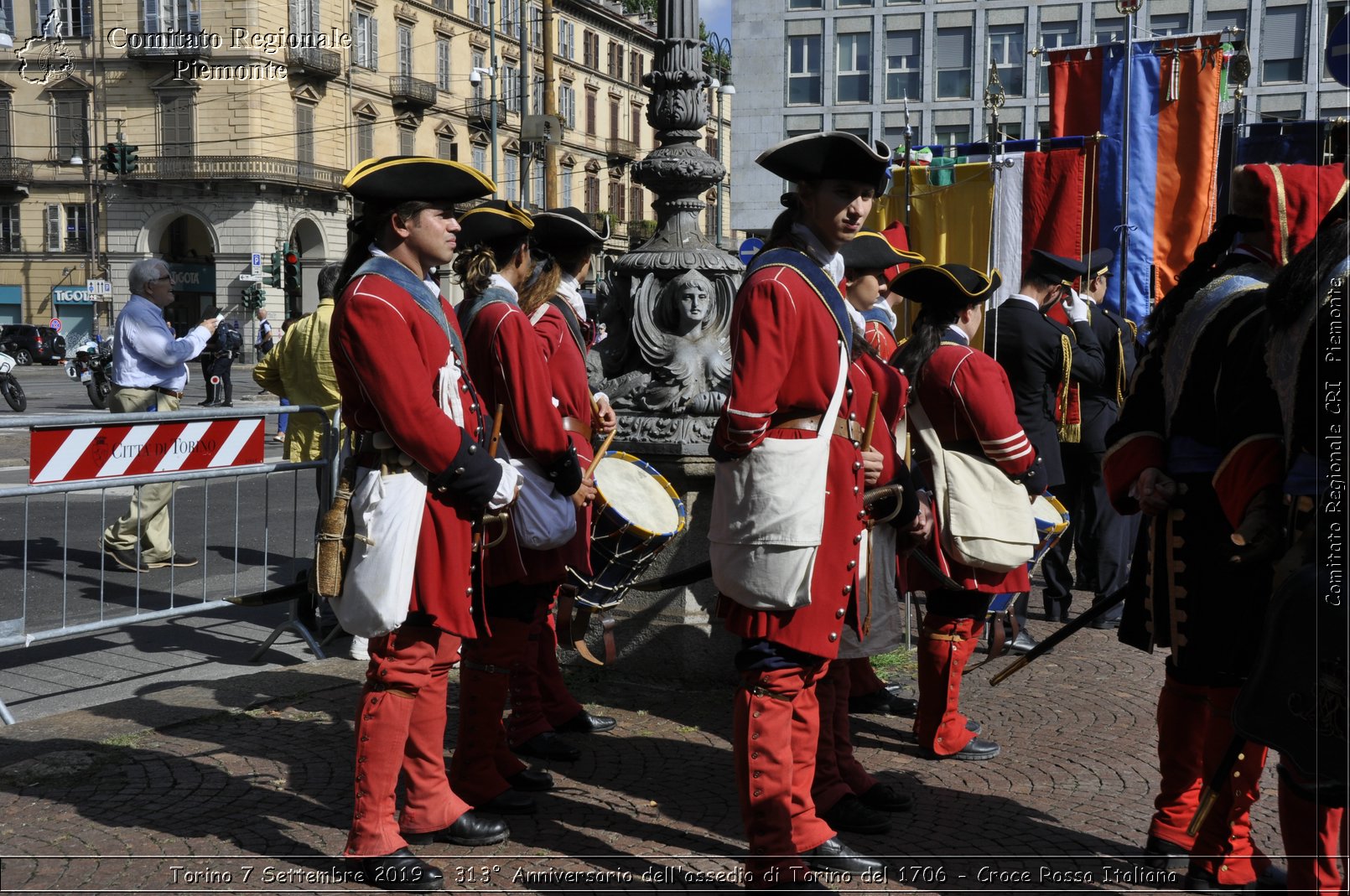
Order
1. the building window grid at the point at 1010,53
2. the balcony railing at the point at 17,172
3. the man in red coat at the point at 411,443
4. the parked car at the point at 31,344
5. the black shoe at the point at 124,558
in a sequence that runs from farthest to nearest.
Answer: the balcony railing at the point at 17,172 < the parked car at the point at 31,344 < the building window grid at the point at 1010,53 < the black shoe at the point at 124,558 < the man in red coat at the point at 411,443

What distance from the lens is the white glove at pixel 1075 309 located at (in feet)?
26.7

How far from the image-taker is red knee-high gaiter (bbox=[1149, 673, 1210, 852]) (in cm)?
396

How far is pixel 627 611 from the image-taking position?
6219 millimetres

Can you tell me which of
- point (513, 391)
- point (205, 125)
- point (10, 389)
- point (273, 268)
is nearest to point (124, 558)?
point (513, 391)

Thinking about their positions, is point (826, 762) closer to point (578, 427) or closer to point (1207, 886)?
point (1207, 886)

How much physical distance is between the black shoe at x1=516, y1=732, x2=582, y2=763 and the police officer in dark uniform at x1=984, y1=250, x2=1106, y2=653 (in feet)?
11.0

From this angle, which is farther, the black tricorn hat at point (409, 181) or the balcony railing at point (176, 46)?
the balcony railing at point (176, 46)

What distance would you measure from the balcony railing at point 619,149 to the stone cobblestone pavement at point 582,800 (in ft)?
220

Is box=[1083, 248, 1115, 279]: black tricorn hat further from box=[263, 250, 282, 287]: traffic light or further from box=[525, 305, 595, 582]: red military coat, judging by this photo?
box=[263, 250, 282, 287]: traffic light

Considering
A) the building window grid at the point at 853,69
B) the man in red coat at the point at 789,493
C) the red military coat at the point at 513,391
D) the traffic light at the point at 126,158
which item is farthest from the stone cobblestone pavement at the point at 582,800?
the building window grid at the point at 853,69

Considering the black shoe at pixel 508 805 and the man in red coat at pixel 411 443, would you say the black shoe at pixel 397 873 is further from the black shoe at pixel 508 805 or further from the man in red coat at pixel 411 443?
the black shoe at pixel 508 805

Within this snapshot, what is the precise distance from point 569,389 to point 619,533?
1.91 feet

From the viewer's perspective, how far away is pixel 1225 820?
3.80 m

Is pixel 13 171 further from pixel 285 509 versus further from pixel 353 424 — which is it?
pixel 353 424
